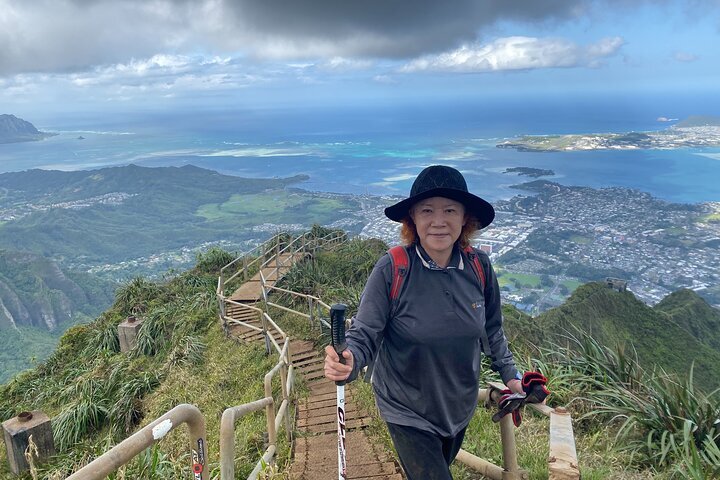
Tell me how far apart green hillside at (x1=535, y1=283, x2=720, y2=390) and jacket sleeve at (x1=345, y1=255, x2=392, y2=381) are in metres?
11.3

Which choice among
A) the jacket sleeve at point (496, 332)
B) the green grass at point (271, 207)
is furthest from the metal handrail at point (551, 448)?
the green grass at point (271, 207)

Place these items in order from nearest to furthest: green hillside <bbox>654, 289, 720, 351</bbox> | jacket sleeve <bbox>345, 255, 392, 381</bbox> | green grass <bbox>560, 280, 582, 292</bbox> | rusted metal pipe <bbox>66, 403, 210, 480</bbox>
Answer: rusted metal pipe <bbox>66, 403, 210, 480</bbox>
jacket sleeve <bbox>345, 255, 392, 381</bbox>
green hillside <bbox>654, 289, 720, 351</bbox>
green grass <bbox>560, 280, 582, 292</bbox>

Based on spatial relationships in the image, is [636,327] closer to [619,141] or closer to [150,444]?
[150,444]

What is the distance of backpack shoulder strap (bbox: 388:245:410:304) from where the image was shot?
6.73 feet

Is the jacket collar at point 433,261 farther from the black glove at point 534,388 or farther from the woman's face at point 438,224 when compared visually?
the black glove at point 534,388

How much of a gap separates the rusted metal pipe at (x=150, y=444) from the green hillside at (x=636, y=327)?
38.2 feet

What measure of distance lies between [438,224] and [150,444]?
53.1 inches

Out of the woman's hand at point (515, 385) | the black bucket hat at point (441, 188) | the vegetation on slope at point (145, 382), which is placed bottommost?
the vegetation on slope at point (145, 382)

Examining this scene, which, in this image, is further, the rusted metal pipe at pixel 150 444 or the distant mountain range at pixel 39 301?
the distant mountain range at pixel 39 301

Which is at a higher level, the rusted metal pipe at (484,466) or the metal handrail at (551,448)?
the metal handrail at (551,448)

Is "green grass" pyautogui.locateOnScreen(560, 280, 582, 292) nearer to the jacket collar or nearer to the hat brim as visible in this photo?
the hat brim

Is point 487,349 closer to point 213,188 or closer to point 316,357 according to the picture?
point 316,357

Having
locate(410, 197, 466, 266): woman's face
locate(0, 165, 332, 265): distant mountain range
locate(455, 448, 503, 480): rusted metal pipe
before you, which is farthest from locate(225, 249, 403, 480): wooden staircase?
locate(0, 165, 332, 265): distant mountain range

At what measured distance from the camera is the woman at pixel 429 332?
6.64ft
